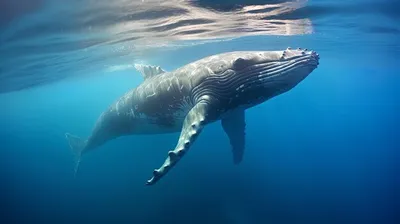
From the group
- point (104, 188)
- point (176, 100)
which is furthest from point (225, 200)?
point (176, 100)

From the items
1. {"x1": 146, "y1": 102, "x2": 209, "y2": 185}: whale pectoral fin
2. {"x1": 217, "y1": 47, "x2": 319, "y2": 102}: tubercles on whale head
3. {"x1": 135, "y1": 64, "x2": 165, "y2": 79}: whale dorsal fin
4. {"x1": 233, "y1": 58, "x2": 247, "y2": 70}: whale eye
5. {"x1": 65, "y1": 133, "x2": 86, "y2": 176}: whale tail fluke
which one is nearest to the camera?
{"x1": 146, "y1": 102, "x2": 209, "y2": 185}: whale pectoral fin

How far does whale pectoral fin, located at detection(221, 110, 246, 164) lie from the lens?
1030 cm

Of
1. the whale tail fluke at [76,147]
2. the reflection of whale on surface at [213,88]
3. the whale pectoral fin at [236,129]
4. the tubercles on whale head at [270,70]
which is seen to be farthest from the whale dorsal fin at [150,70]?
the whale tail fluke at [76,147]

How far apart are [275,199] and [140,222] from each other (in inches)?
319

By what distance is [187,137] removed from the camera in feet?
20.9

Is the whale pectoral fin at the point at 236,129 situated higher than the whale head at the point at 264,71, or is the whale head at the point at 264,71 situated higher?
the whale head at the point at 264,71

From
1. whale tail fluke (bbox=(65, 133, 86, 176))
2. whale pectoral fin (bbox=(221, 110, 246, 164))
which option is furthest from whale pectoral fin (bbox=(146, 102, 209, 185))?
whale tail fluke (bbox=(65, 133, 86, 176))

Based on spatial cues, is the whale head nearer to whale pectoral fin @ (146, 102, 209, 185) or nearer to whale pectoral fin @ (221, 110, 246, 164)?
whale pectoral fin @ (146, 102, 209, 185)

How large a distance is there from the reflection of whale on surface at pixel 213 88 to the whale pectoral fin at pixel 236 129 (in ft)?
5.83

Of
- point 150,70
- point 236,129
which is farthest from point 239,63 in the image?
point 150,70

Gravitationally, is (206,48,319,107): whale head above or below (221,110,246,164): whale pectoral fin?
above

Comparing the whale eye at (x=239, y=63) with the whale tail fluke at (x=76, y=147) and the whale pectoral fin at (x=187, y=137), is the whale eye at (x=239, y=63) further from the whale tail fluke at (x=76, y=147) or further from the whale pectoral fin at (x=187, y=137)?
the whale tail fluke at (x=76, y=147)

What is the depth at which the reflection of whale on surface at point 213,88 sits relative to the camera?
253 inches

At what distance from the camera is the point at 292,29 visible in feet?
63.0
